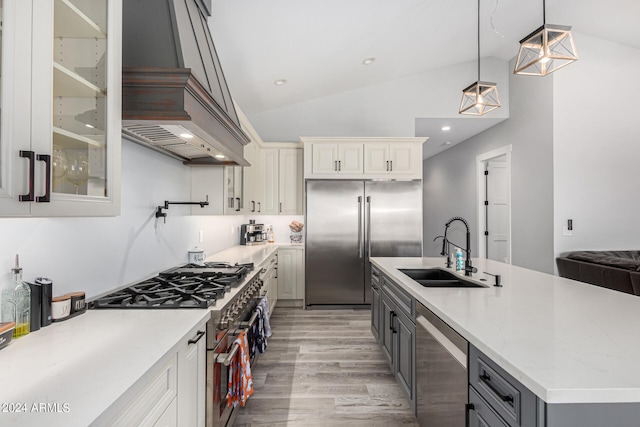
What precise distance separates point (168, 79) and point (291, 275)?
3378 mm

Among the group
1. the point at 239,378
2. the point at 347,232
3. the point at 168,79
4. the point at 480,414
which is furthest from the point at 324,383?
the point at 168,79

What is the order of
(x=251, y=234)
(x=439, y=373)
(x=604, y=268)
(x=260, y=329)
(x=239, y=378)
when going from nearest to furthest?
(x=439, y=373) → (x=239, y=378) → (x=260, y=329) → (x=604, y=268) → (x=251, y=234)

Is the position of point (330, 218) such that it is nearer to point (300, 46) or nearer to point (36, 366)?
point (300, 46)

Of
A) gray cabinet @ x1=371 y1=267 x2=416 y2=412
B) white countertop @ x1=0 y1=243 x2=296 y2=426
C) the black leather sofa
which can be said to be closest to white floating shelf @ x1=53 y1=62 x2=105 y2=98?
white countertop @ x1=0 y1=243 x2=296 y2=426

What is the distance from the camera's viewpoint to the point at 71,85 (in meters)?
1.03

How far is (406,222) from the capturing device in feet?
14.4

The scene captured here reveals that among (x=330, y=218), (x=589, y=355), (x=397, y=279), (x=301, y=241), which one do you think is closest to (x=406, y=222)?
(x=330, y=218)

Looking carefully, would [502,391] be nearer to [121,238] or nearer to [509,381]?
[509,381]

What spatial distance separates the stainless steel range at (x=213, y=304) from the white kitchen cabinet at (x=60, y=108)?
1.87 feet

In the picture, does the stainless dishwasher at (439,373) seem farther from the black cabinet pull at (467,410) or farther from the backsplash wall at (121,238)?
the backsplash wall at (121,238)

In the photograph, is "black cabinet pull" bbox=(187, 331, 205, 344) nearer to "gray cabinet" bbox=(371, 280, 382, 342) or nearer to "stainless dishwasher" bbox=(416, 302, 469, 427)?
"stainless dishwasher" bbox=(416, 302, 469, 427)

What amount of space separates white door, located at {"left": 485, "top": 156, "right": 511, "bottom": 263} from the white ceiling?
978 mm

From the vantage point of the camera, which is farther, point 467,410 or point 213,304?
point 213,304

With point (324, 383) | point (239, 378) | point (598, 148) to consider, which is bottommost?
point (324, 383)
